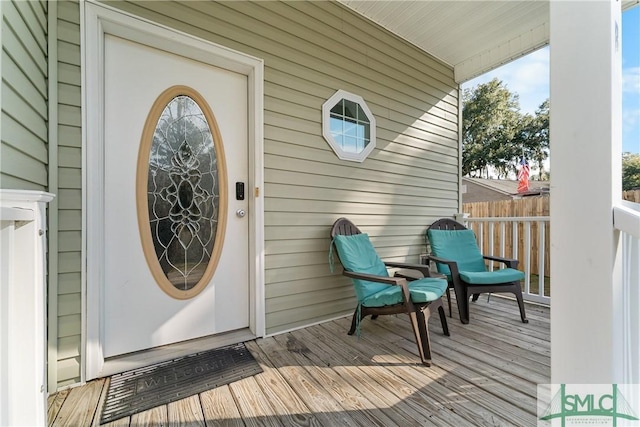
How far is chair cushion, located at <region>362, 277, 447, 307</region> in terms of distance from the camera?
1.89 metres

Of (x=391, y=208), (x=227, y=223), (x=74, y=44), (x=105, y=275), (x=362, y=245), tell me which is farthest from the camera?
(x=391, y=208)

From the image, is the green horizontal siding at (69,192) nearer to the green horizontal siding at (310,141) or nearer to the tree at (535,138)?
the green horizontal siding at (310,141)

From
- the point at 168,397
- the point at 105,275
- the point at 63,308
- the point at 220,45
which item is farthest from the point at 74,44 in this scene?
the point at 168,397

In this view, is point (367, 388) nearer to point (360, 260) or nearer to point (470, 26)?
point (360, 260)

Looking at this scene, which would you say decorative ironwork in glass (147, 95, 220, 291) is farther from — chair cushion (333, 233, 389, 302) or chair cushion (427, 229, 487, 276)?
chair cushion (427, 229, 487, 276)

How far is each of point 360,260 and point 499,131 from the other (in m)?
13.2

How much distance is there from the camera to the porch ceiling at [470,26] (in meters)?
2.82

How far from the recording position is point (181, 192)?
203 centimetres

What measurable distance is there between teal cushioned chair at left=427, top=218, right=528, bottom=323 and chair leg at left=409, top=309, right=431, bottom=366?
878mm

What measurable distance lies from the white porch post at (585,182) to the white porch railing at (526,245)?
271 centimetres

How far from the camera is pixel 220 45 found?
6.70 ft

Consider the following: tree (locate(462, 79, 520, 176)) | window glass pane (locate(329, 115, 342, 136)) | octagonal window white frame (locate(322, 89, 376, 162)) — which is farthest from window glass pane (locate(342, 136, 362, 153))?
tree (locate(462, 79, 520, 176))

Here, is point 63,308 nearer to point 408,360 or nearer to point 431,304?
point 408,360

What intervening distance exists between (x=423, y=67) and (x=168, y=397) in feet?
13.8
